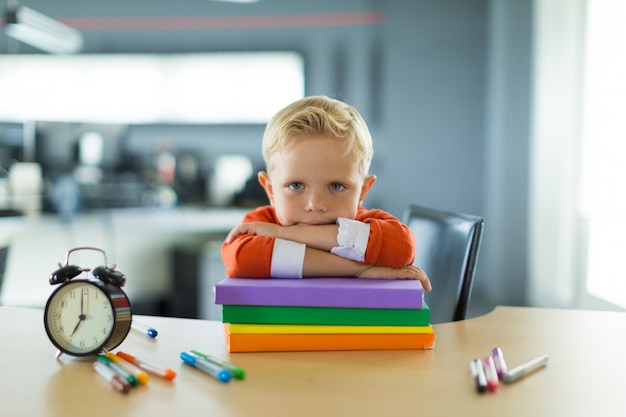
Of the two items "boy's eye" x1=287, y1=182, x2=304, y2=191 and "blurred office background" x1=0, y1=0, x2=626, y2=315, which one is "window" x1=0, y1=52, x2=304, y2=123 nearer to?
"blurred office background" x1=0, y1=0, x2=626, y2=315

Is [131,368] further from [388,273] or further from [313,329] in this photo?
[388,273]

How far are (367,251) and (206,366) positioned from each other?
0.30 metres

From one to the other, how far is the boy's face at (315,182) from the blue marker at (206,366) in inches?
12.0

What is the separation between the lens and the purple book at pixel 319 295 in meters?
0.81

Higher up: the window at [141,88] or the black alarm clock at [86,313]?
the window at [141,88]

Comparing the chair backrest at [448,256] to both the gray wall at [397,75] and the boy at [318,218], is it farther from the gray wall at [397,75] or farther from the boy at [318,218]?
the gray wall at [397,75]

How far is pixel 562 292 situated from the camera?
3691 mm

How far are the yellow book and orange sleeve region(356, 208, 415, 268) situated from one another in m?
0.12

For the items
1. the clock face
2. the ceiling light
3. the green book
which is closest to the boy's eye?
the green book

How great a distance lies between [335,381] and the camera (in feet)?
2.32

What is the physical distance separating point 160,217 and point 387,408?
9.74 ft

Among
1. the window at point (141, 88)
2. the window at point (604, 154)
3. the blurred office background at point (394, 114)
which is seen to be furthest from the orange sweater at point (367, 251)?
the window at point (141, 88)

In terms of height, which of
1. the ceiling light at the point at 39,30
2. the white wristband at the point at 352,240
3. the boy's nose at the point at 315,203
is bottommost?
the white wristband at the point at 352,240

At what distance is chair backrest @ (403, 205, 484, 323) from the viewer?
125cm
